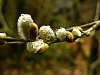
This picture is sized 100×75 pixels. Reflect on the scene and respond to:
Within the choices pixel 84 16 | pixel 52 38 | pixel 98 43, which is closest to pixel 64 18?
pixel 84 16

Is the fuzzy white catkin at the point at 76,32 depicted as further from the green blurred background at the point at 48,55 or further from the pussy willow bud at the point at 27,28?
the green blurred background at the point at 48,55

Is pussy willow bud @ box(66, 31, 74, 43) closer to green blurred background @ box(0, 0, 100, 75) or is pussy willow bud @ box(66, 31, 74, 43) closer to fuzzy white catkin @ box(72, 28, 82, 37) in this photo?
fuzzy white catkin @ box(72, 28, 82, 37)

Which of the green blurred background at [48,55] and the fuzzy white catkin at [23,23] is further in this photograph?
the green blurred background at [48,55]

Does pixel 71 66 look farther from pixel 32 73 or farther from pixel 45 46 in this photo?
pixel 45 46

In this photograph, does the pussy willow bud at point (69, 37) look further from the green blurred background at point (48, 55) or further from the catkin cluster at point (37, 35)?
the green blurred background at point (48, 55)

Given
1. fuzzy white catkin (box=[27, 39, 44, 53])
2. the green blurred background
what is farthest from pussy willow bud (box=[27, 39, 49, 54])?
the green blurred background

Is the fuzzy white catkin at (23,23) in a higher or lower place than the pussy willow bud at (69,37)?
higher

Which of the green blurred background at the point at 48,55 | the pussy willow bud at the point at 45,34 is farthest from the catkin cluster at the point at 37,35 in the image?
the green blurred background at the point at 48,55
